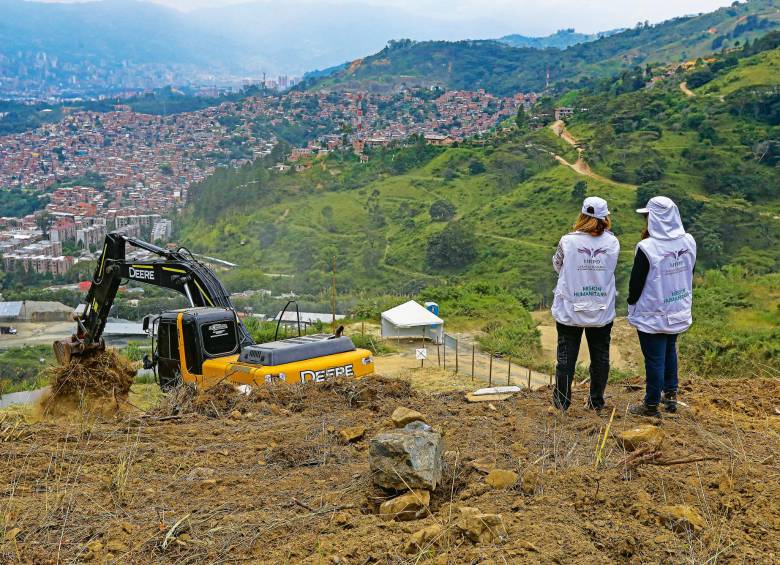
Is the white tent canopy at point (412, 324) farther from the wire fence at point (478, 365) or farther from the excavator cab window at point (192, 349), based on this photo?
the excavator cab window at point (192, 349)

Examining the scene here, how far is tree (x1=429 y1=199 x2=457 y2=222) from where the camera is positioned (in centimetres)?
4912

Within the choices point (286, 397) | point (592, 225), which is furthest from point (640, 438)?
point (286, 397)

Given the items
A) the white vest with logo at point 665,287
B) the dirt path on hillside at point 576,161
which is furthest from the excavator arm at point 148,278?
the dirt path on hillside at point 576,161

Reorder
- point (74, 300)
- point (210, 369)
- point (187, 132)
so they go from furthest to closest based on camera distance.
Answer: point (187, 132), point (74, 300), point (210, 369)

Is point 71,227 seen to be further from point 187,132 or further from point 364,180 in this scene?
point 187,132

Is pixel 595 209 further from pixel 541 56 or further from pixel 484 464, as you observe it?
pixel 541 56

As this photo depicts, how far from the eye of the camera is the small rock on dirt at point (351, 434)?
16.3 feet

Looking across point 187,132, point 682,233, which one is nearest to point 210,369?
point 682,233

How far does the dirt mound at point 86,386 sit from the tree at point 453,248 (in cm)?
3389

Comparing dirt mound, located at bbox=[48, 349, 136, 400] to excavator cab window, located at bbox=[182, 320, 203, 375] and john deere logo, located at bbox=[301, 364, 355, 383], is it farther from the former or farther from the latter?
john deere logo, located at bbox=[301, 364, 355, 383]

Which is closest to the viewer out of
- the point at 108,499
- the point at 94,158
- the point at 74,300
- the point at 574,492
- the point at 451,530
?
the point at 451,530

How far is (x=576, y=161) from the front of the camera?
162ft

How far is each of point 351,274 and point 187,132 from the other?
74.3 metres

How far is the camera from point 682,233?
5223mm
